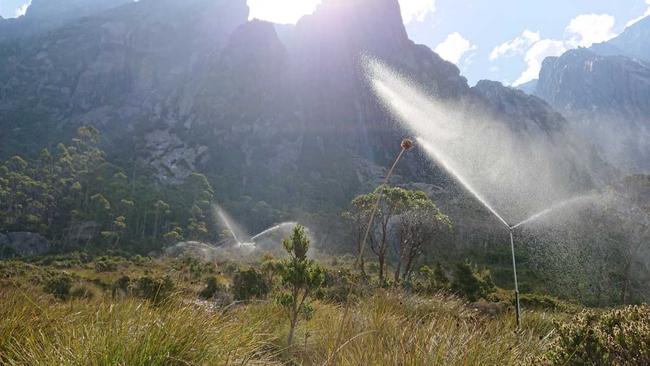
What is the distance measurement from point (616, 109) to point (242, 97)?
158474 millimetres

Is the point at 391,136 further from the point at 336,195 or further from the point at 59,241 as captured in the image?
the point at 59,241

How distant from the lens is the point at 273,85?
13338 cm

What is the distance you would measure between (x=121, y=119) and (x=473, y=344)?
465ft

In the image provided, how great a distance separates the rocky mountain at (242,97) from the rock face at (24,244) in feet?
136

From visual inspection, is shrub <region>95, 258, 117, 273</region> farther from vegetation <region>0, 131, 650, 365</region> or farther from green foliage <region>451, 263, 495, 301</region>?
green foliage <region>451, 263, 495, 301</region>

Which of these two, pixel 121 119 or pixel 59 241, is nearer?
pixel 59 241

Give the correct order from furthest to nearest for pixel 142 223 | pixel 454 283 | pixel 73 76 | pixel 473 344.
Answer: pixel 73 76 → pixel 142 223 → pixel 454 283 → pixel 473 344

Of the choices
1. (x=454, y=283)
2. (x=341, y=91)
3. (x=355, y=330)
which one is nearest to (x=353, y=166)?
(x=341, y=91)

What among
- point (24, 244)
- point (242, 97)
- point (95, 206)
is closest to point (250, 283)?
point (24, 244)

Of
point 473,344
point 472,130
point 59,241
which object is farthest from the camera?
point 472,130

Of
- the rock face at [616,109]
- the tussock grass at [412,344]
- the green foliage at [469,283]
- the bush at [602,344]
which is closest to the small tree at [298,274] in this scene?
the tussock grass at [412,344]

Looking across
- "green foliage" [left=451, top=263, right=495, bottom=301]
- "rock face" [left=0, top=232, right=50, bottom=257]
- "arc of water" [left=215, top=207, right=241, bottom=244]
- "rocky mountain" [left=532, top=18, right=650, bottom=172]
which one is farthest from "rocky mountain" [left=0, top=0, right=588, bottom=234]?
"green foliage" [left=451, top=263, right=495, bottom=301]

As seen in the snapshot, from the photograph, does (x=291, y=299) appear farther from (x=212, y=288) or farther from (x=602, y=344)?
(x=212, y=288)

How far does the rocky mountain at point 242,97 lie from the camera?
113750 mm
